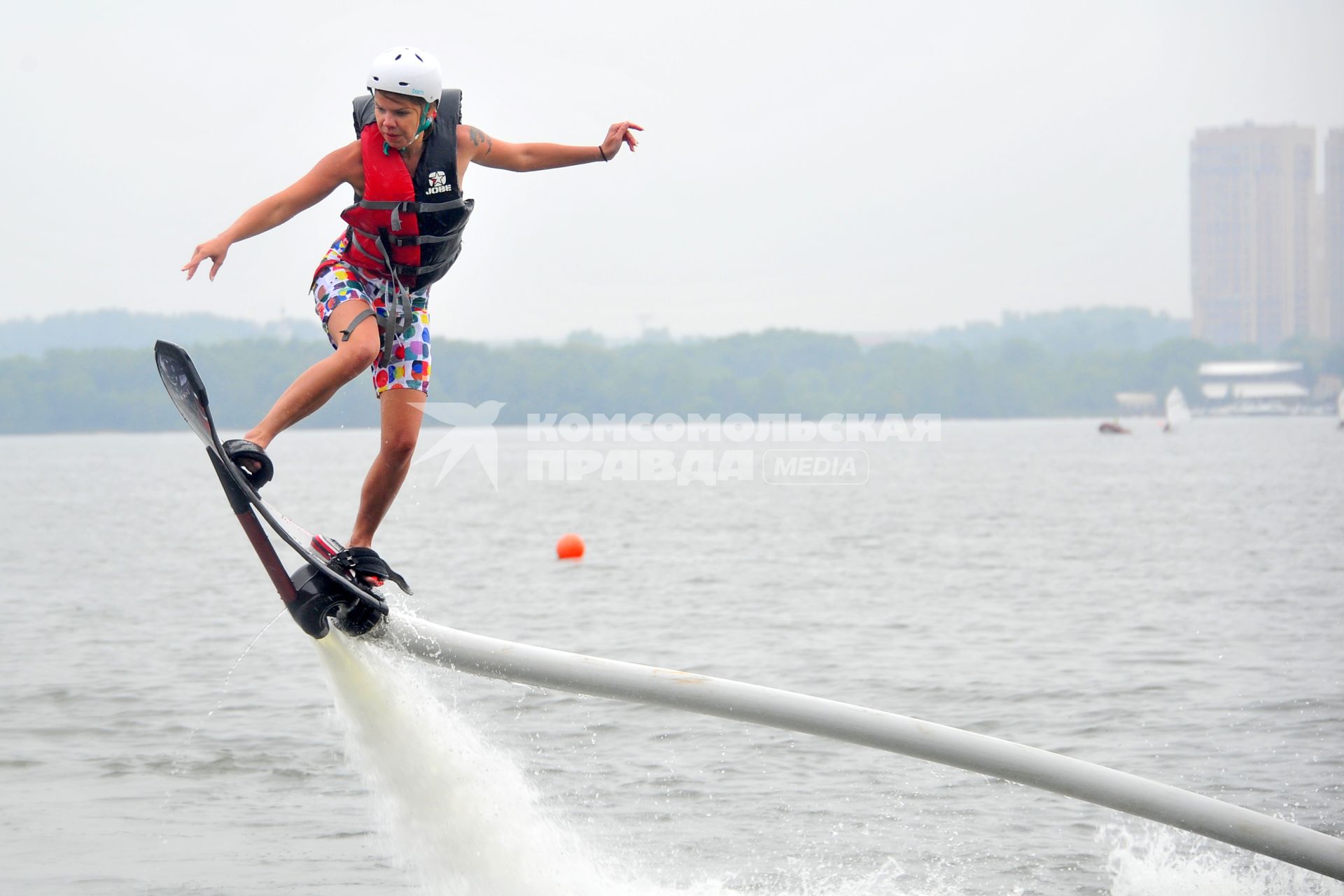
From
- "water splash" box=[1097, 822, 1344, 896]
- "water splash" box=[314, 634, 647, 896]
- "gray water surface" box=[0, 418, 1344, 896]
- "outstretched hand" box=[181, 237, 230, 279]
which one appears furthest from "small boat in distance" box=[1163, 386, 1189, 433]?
"outstretched hand" box=[181, 237, 230, 279]

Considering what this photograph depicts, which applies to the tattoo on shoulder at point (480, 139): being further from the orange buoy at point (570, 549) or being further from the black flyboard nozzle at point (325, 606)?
the orange buoy at point (570, 549)

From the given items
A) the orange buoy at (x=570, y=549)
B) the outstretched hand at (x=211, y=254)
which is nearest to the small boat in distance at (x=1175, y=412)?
the orange buoy at (x=570, y=549)

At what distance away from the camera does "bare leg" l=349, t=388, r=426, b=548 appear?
235 inches

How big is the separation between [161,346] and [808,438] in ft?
408

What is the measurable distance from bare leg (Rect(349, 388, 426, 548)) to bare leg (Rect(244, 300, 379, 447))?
1.27 feet

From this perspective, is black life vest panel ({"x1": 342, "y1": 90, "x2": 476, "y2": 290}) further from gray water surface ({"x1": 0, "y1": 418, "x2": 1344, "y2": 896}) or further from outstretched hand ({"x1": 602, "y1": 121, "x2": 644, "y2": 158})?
gray water surface ({"x1": 0, "y1": 418, "x2": 1344, "y2": 896})

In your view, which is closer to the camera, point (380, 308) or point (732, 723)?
point (380, 308)

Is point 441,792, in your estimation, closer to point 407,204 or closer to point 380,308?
point 380,308

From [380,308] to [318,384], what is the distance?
0.53 meters

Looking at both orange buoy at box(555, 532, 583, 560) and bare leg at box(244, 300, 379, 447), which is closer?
bare leg at box(244, 300, 379, 447)

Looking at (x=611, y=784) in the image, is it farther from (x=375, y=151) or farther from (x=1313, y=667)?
(x=1313, y=667)

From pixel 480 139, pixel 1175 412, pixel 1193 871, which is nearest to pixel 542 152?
pixel 480 139

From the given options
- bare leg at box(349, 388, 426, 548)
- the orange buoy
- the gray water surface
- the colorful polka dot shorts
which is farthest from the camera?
the orange buoy

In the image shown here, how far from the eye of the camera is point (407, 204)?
572cm
